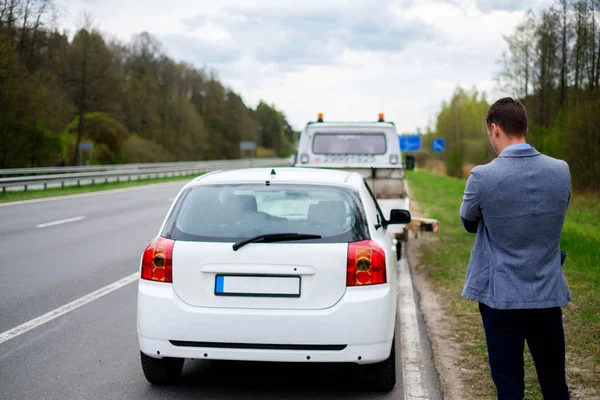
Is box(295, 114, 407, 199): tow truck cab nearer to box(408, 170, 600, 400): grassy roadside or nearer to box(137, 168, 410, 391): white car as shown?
box(408, 170, 600, 400): grassy roadside

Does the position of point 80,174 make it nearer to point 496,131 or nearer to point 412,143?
point 412,143

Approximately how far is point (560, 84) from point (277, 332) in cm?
3752

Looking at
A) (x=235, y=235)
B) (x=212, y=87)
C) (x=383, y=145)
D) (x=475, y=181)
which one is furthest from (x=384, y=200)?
(x=212, y=87)

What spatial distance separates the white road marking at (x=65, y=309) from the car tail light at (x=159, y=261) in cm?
216

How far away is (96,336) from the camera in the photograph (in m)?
6.47

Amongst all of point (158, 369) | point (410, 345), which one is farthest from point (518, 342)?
point (410, 345)

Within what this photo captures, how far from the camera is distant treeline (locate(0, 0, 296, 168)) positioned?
3509cm

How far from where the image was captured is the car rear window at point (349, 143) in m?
14.0

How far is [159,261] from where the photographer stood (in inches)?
188

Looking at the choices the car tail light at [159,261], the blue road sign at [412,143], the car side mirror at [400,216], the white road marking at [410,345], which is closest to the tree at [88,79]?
the blue road sign at [412,143]

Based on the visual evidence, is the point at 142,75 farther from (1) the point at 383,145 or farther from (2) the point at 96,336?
(2) the point at 96,336

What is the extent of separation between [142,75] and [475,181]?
9226 centimetres

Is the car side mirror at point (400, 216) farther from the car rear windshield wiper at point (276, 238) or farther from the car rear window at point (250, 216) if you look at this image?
the car rear windshield wiper at point (276, 238)

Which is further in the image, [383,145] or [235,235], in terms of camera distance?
[383,145]
